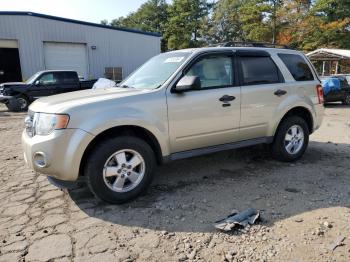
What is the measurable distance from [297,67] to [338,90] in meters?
11.9

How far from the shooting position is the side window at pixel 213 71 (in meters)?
4.72

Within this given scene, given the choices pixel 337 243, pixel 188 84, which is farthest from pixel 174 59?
pixel 337 243

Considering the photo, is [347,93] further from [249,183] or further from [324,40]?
[324,40]

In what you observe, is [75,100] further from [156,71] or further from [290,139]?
[290,139]

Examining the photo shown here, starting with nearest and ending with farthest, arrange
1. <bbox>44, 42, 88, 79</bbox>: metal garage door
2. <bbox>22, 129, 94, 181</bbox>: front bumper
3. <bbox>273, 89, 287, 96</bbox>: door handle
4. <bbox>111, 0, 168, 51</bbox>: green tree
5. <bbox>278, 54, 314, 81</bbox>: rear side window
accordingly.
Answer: <bbox>22, 129, 94, 181</bbox>: front bumper → <bbox>273, 89, 287, 96</bbox>: door handle → <bbox>278, 54, 314, 81</bbox>: rear side window → <bbox>44, 42, 88, 79</bbox>: metal garage door → <bbox>111, 0, 168, 51</bbox>: green tree

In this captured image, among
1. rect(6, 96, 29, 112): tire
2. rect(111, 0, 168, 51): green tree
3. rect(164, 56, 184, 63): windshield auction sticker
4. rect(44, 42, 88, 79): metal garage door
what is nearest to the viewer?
rect(164, 56, 184, 63): windshield auction sticker

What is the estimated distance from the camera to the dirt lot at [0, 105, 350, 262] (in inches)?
124

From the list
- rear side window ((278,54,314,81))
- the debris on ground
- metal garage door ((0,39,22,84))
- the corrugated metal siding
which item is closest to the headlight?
the debris on ground

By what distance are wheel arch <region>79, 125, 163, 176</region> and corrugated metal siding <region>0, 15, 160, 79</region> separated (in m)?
18.8

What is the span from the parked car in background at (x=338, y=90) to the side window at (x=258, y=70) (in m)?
12.0

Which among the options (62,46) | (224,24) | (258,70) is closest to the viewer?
(258,70)

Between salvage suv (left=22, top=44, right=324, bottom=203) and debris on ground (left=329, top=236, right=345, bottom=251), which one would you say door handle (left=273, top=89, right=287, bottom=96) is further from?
debris on ground (left=329, top=236, right=345, bottom=251)

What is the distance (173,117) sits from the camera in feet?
14.4

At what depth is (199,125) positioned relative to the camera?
4.62 metres
